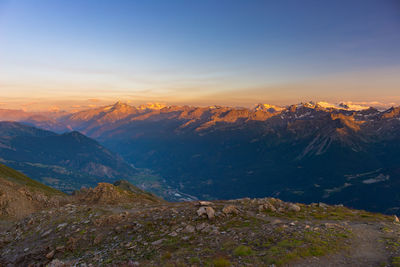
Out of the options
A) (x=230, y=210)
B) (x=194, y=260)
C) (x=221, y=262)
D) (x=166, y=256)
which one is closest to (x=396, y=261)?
(x=221, y=262)

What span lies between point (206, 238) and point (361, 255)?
1481 centimetres

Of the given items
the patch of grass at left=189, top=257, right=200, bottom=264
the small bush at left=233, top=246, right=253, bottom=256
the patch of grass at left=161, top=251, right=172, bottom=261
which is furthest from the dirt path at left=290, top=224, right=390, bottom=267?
the patch of grass at left=161, top=251, right=172, bottom=261

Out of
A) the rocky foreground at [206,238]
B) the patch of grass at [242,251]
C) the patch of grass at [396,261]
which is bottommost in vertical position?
the rocky foreground at [206,238]

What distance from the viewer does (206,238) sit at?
78.0 ft

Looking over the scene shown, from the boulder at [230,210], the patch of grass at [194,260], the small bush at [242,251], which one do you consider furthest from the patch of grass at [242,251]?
the boulder at [230,210]

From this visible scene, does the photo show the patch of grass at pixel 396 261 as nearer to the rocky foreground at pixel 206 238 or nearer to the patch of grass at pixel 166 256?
the rocky foreground at pixel 206 238

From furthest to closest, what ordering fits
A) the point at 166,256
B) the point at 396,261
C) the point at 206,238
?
the point at 206,238 → the point at 166,256 → the point at 396,261

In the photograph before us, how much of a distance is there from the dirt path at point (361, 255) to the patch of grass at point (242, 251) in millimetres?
3972

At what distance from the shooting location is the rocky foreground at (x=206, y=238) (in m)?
19.4

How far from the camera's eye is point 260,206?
1336 inches

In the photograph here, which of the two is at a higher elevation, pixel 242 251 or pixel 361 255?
pixel 242 251

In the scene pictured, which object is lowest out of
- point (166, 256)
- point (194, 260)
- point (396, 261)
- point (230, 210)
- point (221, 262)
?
point (230, 210)

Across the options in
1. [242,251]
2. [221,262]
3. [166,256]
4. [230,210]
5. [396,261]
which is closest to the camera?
[221,262]

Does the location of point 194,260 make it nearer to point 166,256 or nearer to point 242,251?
point 166,256
